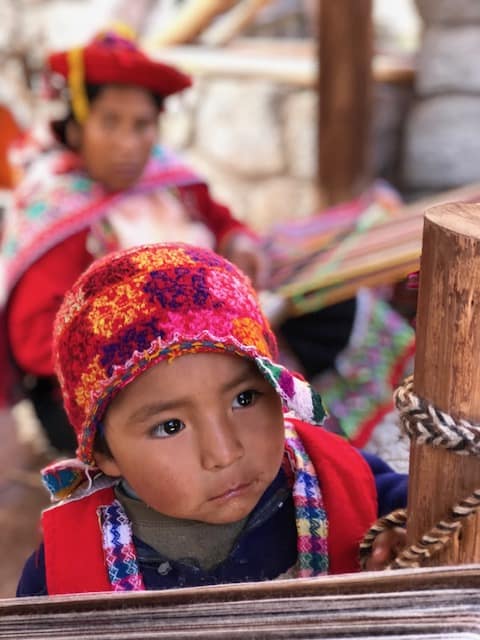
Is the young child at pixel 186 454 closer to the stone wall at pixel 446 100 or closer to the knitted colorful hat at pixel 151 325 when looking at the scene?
the knitted colorful hat at pixel 151 325

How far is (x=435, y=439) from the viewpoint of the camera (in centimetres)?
67

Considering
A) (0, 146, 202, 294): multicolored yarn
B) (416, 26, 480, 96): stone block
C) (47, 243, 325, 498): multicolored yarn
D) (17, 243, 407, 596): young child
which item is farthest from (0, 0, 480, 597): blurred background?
(47, 243, 325, 498): multicolored yarn

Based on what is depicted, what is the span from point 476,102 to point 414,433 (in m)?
2.77

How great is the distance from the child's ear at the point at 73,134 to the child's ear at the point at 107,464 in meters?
1.38

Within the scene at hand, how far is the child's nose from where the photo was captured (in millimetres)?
825

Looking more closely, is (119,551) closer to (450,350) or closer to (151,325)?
(151,325)

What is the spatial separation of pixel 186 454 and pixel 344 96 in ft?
7.66

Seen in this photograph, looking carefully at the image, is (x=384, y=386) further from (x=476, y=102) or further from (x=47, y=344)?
(x=476, y=102)

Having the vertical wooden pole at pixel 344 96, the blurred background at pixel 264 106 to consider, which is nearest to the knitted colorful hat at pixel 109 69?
the blurred background at pixel 264 106

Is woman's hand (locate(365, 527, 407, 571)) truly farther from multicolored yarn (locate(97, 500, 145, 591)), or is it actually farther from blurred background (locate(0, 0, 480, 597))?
blurred background (locate(0, 0, 480, 597))

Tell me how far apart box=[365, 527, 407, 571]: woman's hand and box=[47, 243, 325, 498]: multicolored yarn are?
5.3 inches

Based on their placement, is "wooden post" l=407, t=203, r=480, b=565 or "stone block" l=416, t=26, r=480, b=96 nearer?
"wooden post" l=407, t=203, r=480, b=565

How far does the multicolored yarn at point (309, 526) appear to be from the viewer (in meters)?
0.95

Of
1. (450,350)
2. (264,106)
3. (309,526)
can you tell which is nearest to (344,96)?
(264,106)
